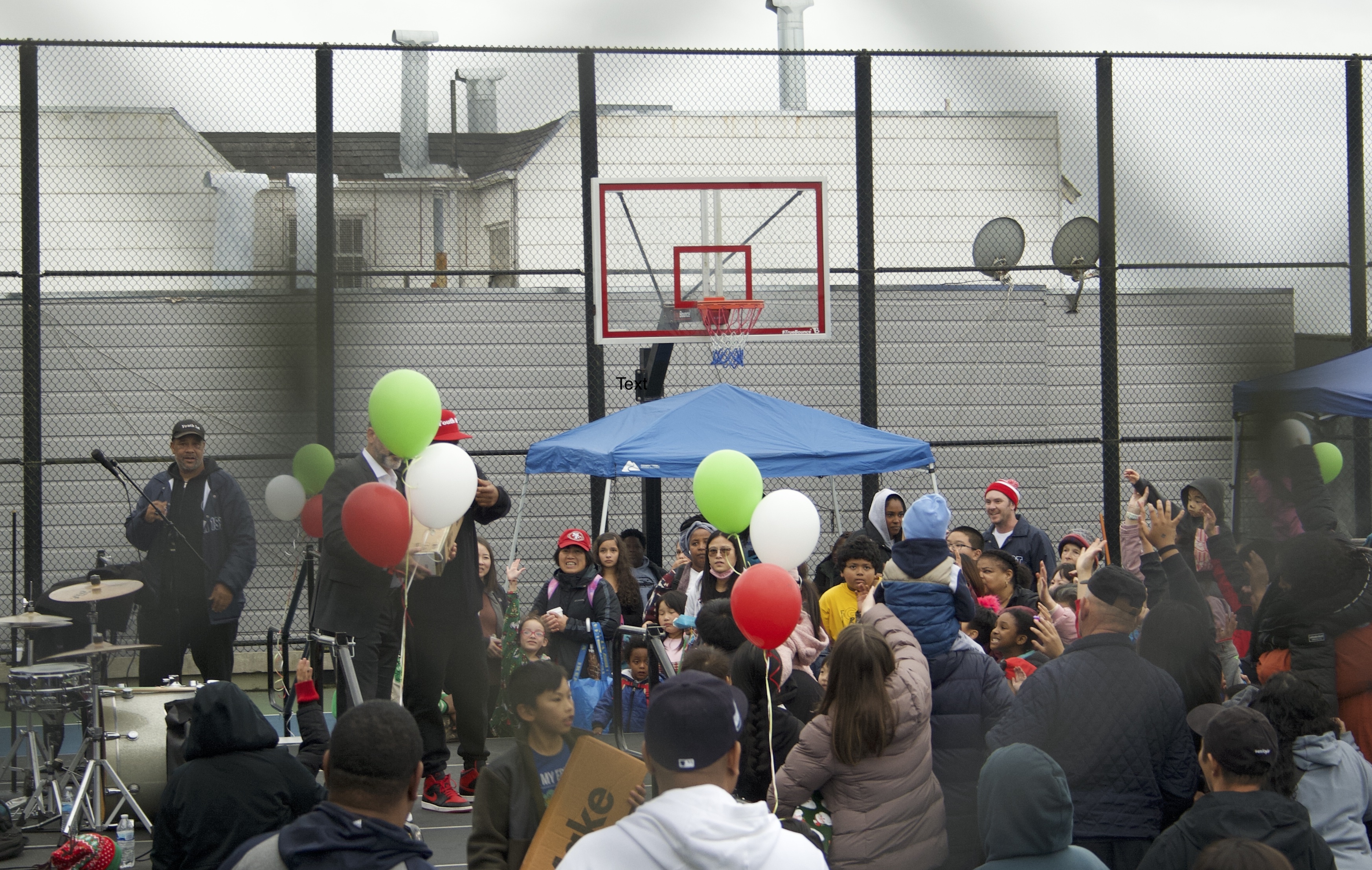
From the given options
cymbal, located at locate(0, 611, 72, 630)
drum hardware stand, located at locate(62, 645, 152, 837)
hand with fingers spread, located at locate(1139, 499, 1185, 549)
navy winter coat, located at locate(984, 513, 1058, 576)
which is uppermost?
hand with fingers spread, located at locate(1139, 499, 1185, 549)

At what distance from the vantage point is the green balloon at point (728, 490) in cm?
495

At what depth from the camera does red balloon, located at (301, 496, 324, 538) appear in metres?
1.46

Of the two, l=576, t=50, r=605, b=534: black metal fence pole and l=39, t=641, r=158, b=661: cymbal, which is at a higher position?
l=576, t=50, r=605, b=534: black metal fence pole

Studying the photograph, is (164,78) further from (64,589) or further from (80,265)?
(80,265)

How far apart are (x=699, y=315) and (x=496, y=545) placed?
2364 millimetres

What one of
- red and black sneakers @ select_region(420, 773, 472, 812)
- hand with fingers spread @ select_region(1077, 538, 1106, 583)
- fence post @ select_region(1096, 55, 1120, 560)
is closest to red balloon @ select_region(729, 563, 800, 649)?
hand with fingers spread @ select_region(1077, 538, 1106, 583)

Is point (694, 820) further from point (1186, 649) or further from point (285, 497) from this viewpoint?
point (1186, 649)

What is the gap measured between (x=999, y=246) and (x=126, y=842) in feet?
23.7

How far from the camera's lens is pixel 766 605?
10.9 feet

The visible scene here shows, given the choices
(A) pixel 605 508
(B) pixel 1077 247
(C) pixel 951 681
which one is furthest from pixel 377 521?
(B) pixel 1077 247

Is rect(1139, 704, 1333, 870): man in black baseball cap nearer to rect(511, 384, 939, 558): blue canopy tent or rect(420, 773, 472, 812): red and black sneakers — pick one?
rect(420, 773, 472, 812): red and black sneakers

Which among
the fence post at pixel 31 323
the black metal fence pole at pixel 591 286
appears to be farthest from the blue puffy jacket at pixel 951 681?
the fence post at pixel 31 323

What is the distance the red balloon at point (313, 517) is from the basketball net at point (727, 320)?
4643mm

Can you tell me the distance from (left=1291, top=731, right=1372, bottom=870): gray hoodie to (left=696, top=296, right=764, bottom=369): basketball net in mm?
5765
